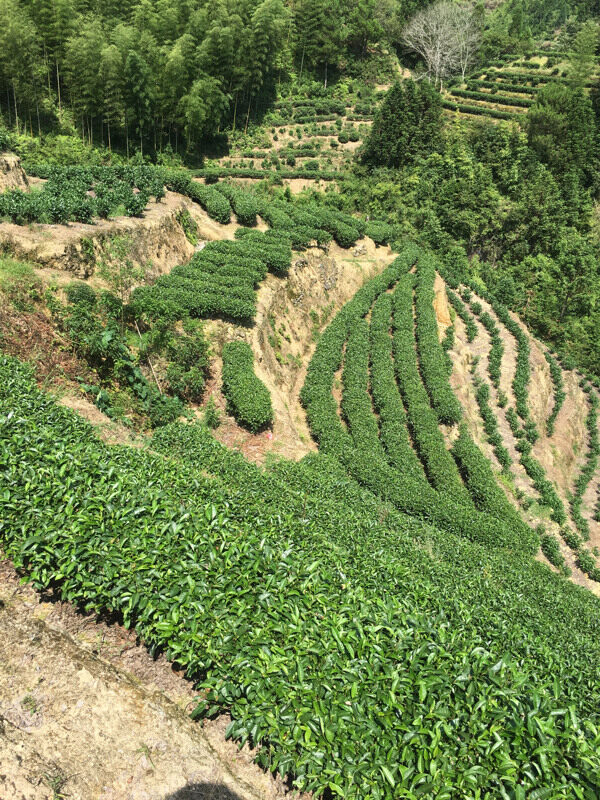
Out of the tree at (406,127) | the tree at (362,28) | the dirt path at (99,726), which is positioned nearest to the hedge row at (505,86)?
the tree at (362,28)

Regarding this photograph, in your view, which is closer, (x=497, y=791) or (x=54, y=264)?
(x=497, y=791)

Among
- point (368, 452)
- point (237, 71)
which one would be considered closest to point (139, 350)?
point (368, 452)

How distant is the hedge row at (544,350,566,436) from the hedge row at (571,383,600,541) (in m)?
2.54

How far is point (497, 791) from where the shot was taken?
3986 mm

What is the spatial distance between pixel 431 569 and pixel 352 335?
665 inches

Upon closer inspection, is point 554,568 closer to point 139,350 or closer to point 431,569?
point 431,569

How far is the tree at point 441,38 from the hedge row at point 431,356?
46.1 metres

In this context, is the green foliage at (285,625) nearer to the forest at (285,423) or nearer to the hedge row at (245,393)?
the forest at (285,423)

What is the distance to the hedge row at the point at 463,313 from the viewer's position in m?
31.4

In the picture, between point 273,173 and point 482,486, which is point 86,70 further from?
point 482,486

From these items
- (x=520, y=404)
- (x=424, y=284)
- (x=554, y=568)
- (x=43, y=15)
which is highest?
(x=43, y=15)

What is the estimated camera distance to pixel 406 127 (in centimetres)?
4488

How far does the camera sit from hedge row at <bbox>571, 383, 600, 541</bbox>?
22.8 metres

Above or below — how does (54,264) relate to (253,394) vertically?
above
